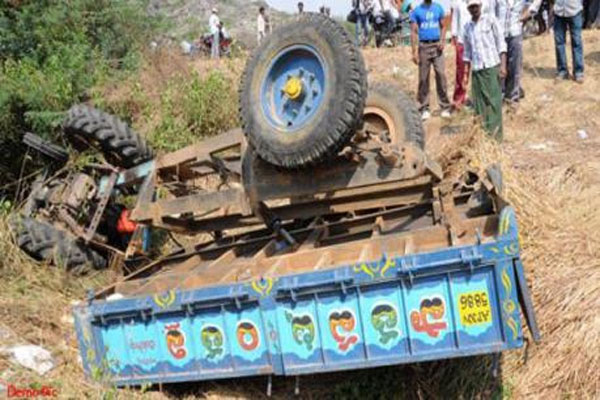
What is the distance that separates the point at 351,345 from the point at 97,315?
5.91 feet

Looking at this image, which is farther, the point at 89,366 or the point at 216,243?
the point at 216,243

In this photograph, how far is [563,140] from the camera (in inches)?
292

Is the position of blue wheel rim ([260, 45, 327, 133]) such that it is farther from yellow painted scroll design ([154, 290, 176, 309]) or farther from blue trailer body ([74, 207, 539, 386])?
yellow painted scroll design ([154, 290, 176, 309])

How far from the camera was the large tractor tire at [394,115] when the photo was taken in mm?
5051

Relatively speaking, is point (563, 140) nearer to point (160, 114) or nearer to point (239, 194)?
point (239, 194)

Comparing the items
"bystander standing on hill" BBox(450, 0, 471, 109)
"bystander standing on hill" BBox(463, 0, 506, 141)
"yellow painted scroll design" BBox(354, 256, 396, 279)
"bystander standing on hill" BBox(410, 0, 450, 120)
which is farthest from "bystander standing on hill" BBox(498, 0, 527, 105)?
"yellow painted scroll design" BBox(354, 256, 396, 279)

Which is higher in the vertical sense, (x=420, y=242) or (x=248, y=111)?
(x=248, y=111)

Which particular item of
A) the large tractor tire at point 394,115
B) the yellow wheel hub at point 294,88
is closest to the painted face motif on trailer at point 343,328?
the yellow wheel hub at point 294,88

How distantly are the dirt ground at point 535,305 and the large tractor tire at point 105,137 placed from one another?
1.14 metres

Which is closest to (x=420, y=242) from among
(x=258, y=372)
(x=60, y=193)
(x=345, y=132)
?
(x=345, y=132)

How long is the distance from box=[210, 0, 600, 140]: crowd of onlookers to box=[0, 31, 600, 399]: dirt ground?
603 mm

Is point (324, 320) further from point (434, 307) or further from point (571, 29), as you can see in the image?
Answer: point (571, 29)

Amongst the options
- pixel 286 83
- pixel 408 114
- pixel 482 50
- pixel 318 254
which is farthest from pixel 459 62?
pixel 318 254

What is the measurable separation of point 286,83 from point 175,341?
5.78ft
